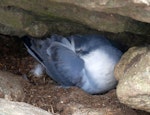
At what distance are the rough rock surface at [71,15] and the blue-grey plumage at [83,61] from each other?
0.15 m

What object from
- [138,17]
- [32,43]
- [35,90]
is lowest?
[35,90]

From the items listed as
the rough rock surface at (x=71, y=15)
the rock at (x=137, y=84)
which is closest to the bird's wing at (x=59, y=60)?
the rough rock surface at (x=71, y=15)

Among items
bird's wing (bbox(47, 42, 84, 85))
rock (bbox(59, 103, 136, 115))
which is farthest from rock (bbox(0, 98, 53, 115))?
bird's wing (bbox(47, 42, 84, 85))

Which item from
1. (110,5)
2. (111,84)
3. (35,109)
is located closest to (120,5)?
(110,5)

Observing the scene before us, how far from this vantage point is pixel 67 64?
2441 millimetres

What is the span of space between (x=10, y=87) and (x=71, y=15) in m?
0.59

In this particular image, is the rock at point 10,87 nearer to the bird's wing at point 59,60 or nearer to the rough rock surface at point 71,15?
the bird's wing at point 59,60

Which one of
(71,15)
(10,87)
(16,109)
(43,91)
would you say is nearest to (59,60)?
(43,91)

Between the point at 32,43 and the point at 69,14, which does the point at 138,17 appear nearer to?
the point at 69,14

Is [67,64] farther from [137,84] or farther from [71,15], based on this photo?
[137,84]

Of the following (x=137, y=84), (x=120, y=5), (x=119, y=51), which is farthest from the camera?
(x=119, y=51)

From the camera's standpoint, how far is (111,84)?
96.5 inches

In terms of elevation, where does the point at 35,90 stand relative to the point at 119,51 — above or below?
below

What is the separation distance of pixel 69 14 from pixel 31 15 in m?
0.24
